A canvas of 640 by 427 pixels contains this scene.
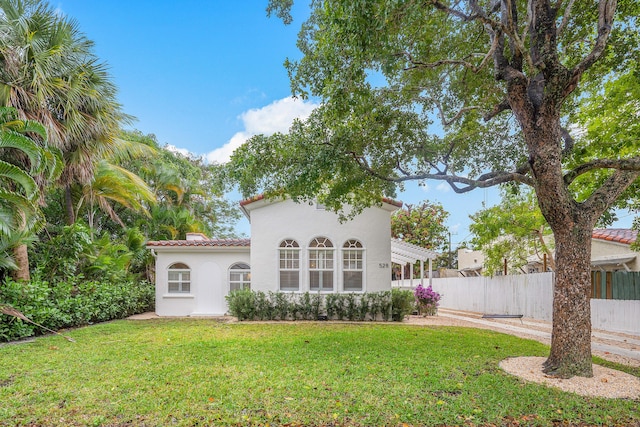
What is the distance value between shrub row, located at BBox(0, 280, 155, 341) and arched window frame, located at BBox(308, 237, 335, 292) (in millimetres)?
7689

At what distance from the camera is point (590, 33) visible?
30.5ft

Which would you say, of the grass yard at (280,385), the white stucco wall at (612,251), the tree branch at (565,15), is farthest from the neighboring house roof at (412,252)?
the tree branch at (565,15)

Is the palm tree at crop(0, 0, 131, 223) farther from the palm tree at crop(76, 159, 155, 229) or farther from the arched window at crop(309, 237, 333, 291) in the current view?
the arched window at crop(309, 237, 333, 291)

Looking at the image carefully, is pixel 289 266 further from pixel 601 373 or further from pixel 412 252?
pixel 601 373

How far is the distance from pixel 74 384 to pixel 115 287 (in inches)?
391

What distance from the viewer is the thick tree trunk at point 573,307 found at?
6.66m

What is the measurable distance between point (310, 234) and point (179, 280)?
638 cm

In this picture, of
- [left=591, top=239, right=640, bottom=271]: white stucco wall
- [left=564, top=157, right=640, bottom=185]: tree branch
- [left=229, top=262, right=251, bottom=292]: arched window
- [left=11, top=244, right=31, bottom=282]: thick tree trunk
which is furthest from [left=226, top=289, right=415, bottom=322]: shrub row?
[left=591, top=239, right=640, bottom=271]: white stucco wall

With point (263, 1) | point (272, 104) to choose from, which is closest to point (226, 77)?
point (272, 104)

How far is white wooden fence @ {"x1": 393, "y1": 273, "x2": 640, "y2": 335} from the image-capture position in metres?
12.8

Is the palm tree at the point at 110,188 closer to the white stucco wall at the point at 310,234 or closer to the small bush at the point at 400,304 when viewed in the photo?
the white stucco wall at the point at 310,234

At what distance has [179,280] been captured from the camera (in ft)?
55.2

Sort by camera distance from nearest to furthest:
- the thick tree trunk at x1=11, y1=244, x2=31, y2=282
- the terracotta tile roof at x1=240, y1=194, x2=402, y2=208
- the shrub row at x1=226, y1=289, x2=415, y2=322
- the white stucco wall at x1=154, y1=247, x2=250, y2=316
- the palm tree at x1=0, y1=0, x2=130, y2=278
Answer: the palm tree at x1=0, y1=0, x2=130, y2=278 < the thick tree trunk at x1=11, y1=244, x2=31, y2=282 < the shrub row at x1=226, y1=289, x2=415, y2=322 < the terracotta tile roof at x1=240, y1=194, x2=402, y2=208 < the white stucco wall at x1=154, y1=247, x2=250, y2=316

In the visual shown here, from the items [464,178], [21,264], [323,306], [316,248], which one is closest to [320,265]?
[316,248]
